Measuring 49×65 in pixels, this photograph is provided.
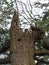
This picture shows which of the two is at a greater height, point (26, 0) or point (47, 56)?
point (26, 0)

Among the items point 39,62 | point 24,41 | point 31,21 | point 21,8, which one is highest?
point 21,8

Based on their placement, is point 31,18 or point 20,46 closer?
point 20,46

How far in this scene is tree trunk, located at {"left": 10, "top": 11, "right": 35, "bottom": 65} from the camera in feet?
8.71

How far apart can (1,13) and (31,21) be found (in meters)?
0.57

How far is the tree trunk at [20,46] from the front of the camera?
265cm

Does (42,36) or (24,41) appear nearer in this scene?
(24,41)

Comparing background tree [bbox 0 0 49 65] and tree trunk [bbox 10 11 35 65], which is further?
background tree [bbox 0 0 49 65]

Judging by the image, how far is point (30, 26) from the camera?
2959 mm

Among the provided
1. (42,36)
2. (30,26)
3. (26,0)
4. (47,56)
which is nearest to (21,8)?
(26,0)

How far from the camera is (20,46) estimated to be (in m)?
2.68

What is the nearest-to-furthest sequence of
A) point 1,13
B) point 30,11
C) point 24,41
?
point 24,41 < point 30,11 < point 1,13

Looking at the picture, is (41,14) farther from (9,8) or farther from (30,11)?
(9,8)

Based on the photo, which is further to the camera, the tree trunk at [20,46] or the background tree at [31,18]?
the background tree at [31,18]

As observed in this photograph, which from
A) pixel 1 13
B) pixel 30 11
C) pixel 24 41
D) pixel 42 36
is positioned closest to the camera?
pixel 24 41
